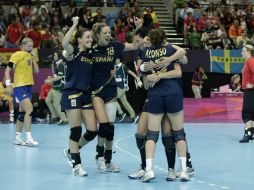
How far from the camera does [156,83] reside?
26.7 feet

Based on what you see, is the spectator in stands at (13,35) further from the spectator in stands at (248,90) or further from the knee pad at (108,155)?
the knee pad at (108,155)

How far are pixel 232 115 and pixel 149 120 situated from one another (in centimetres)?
976

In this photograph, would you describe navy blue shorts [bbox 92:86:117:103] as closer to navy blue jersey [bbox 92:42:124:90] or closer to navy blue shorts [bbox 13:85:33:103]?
navy blue jersey [bbox 92:42:124:90]

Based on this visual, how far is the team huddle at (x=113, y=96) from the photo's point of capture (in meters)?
8.07

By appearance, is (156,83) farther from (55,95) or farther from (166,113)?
(55,95)

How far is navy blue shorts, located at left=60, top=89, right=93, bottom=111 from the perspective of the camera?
855 cm

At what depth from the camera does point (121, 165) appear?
9.59 meters

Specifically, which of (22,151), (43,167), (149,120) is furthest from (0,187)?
(22,151)

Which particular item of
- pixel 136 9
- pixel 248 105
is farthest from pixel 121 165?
pixel 136 9

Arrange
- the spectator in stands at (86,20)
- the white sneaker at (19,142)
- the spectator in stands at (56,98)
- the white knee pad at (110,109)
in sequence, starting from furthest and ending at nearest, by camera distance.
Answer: the spectator in stands at (86,20) → the spectator in stands at (56,98) → the white sneaker at (19,142) → the white knee pad at (110,109)

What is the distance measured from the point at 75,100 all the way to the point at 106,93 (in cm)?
50

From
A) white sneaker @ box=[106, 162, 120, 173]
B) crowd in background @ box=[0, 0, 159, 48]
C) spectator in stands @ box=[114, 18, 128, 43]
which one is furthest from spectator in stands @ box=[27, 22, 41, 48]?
white sneaker @ box=[106, 162, 120, 173]

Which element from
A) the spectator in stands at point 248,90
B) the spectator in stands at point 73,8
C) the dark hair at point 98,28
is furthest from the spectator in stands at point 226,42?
the dark hair at point 98,28

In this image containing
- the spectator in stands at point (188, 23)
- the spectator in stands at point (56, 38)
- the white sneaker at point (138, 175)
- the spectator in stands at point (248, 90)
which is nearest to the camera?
the white sneaker at point (138, 175)
